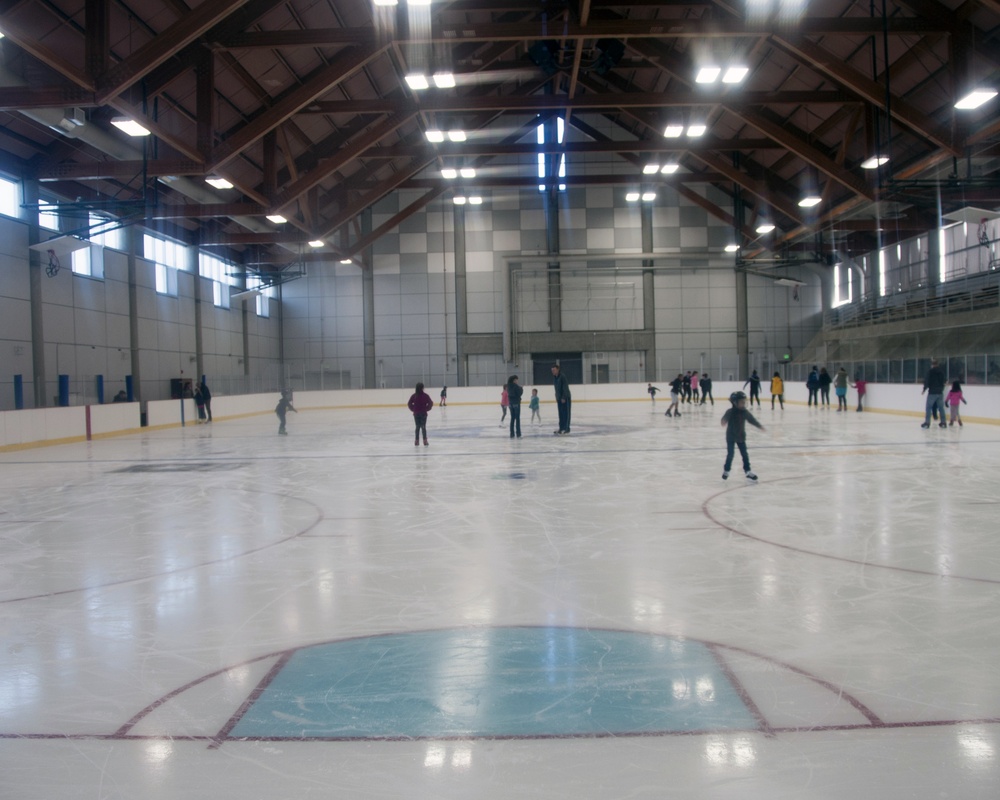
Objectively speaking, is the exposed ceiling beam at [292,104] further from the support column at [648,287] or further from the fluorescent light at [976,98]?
the support column at [648,287]

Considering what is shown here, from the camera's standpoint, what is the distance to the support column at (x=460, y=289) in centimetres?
3972

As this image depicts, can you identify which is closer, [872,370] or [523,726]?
[523,726]

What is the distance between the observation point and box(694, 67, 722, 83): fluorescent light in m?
18.5

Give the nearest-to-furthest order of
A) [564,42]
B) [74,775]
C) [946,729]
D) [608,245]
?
1. [74,775]
2. [946,729]
3. [564,42]
4. [608,245]

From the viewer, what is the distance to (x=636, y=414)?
88.6 feet

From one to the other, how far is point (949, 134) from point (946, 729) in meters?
21.1

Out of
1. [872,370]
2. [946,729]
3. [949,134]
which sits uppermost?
[949,134]

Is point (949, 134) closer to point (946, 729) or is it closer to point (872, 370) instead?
point (872, 370)

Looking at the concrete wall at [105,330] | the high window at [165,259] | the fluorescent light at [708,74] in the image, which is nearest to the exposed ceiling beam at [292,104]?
the concrete wall at [105,330]

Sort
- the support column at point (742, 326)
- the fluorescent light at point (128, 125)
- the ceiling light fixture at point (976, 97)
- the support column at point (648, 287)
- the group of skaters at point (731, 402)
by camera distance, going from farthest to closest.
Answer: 1. the support column at point (742, 326)
2. the support column at point (648, 287)
3. the ceiling light fixture at point (976, 97)
4. the fluorescent light at point (128, 125)
5. the group of skaters at point (731, 402)

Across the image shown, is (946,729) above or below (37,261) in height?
below

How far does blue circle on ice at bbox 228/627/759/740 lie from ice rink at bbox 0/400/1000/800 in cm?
2

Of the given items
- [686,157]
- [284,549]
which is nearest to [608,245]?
[686,157]

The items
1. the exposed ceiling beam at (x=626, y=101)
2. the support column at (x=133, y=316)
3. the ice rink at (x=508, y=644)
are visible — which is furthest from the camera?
the support column at (x=133, y=316)
